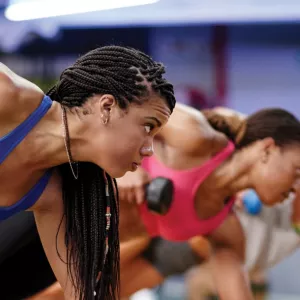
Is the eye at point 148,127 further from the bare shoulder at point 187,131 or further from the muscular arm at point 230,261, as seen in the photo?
the muscular arm at point 230,261

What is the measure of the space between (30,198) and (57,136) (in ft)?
0.59

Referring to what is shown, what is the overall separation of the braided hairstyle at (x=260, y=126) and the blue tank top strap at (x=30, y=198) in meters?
0.78

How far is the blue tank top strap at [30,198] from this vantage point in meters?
1.71

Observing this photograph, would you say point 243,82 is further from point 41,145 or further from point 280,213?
point 41,145

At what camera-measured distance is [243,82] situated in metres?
4.63

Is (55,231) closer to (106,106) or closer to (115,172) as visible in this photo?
(115,172)

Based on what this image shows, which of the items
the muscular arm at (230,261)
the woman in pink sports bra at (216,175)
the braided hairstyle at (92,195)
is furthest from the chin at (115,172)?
the muscular arm at (230,261)

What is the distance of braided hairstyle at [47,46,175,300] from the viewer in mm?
1593

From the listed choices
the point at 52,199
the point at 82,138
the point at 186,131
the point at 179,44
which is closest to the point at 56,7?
the point at 179,44

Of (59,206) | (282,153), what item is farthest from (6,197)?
(282,153)

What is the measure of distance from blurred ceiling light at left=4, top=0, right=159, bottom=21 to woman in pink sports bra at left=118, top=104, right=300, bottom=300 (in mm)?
2085

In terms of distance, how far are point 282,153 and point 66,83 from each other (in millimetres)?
926

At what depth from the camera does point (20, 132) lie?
157 centimetres

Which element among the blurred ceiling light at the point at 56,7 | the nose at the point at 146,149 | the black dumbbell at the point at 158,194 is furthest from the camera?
the blurred ceiling light at the point at 56,7
